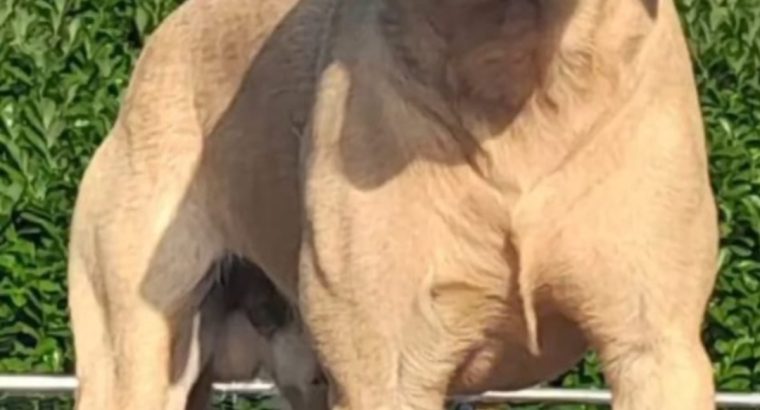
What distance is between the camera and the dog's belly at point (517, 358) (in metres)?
4.36

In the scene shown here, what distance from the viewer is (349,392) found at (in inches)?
168

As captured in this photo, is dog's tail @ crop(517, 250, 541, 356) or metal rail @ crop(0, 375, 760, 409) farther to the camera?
metal rail @ crop(0, 375, 760, 409)

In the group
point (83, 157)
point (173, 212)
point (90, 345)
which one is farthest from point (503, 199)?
point (83, 157)

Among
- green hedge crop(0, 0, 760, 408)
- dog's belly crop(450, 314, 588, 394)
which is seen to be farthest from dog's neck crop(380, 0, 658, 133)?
green hedge crop(0, 0, 760, 408)

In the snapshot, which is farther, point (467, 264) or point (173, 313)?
point (173, 313)

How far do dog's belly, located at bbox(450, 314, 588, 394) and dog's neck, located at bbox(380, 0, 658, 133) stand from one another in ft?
1.22

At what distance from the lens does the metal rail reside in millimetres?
5922

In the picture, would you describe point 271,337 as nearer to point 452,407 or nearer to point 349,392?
point 452,407

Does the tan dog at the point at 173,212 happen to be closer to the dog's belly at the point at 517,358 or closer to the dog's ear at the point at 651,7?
the dog's belly at the point at 517,358

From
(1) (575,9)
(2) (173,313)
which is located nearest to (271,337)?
(2) (173,313)

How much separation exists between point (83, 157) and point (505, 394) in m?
1.35

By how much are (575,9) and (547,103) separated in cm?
15

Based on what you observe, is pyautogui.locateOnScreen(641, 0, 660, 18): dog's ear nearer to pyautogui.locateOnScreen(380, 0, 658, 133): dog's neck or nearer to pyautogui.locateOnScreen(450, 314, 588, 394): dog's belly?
pyautogui.locateOnScreen(380, 0, 658, 133): dog's neck

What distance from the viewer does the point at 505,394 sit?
19.2ft
